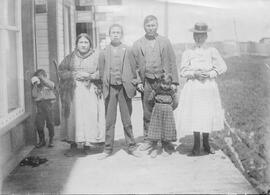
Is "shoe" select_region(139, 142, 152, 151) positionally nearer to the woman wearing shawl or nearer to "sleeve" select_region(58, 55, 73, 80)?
the woman wearing shawl

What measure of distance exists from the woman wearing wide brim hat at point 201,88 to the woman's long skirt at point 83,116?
123cm

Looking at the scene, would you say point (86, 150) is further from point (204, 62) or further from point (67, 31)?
point (67, 31)

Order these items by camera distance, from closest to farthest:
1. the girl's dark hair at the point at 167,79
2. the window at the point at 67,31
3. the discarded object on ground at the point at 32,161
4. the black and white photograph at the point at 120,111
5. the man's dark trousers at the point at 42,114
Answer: the black and white photograph at the point at 120,111, the discarded object on ground at the point at 32,161, the girl's dark hair at the point at 167,79, the man's dark trousers at the point at 42,114, the window at the point at 67,31

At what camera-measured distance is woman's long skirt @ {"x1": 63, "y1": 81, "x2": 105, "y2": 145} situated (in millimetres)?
5570

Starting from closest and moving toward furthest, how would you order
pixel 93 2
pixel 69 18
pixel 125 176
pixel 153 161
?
1. pixel 125 176
2. pixel 153 161
3. pixel 93 2
4. pixel 69 18

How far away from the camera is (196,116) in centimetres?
545

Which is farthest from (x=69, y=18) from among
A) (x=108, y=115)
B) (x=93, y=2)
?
(x=108, y=115)

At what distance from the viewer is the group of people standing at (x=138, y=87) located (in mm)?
5434

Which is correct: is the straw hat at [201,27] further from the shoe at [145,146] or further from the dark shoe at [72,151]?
the dark shoe at [72,151]

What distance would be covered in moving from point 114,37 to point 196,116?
154 centimetres

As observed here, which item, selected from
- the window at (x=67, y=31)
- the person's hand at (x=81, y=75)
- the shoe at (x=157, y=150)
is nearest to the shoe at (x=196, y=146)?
the shoe at (x=157, y=150)

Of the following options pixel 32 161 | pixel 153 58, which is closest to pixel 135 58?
pixel 153 58

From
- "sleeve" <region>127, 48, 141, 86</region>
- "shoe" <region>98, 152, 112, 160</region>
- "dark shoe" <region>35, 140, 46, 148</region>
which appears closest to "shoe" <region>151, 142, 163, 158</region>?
"shoe" <region>98, 152, 112, 160</region>

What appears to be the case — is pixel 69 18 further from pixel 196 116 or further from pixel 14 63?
pixel 196 116
